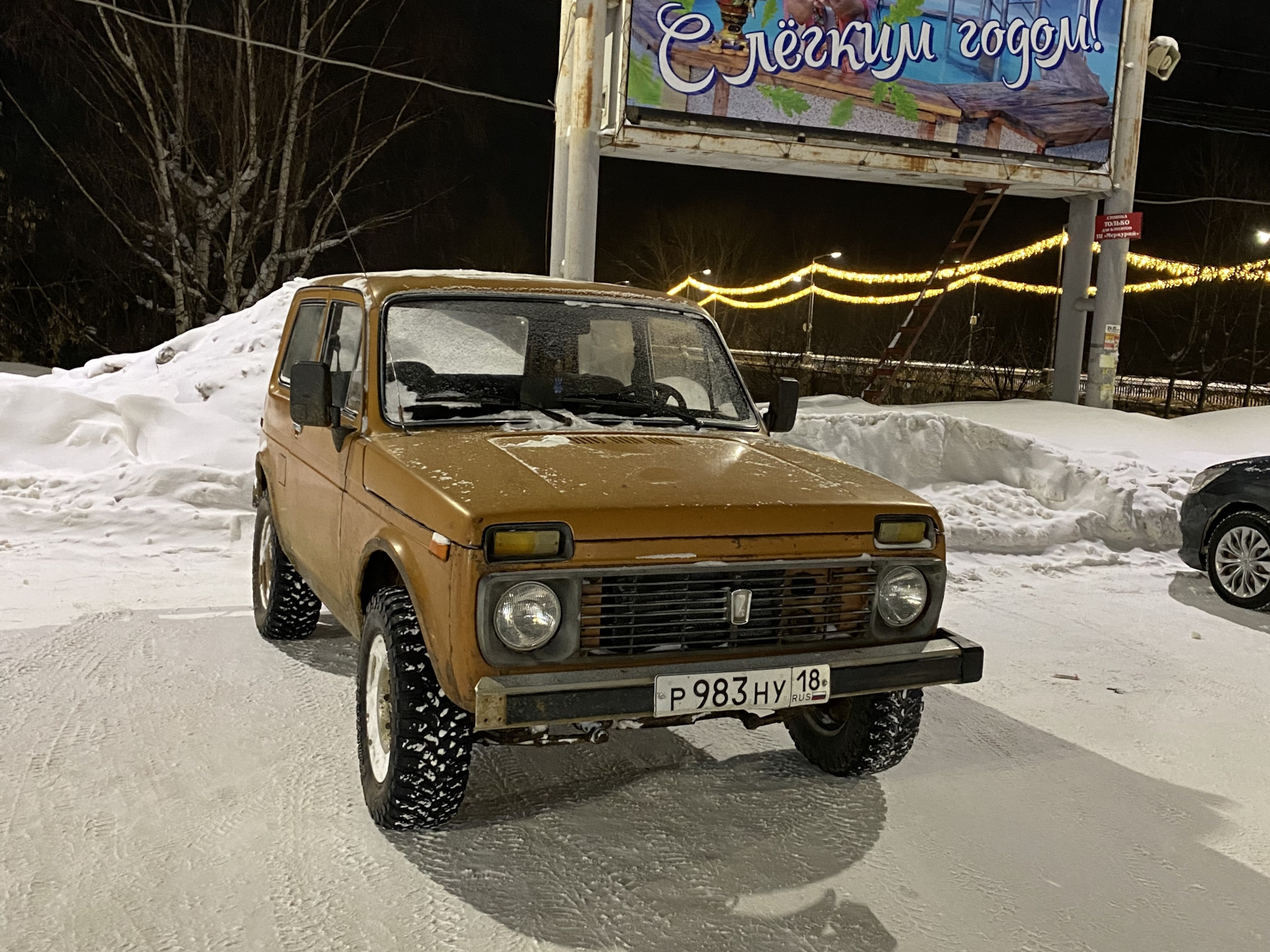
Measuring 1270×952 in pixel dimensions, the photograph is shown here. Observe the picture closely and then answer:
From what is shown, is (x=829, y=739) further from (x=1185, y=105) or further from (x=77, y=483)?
(x=1185, y=105)

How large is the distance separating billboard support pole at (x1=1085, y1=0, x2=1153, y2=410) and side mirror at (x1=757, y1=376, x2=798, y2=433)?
1193 centimetres

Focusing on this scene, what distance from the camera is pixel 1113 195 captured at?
15.5 m

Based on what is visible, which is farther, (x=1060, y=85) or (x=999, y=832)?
(x=1060, y=85)

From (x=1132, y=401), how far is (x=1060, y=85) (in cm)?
2393

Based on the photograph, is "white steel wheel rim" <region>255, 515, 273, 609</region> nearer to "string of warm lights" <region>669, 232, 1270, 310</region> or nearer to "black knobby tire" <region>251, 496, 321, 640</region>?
"black knobby tire" <region>251, 496, 321, 640</region>

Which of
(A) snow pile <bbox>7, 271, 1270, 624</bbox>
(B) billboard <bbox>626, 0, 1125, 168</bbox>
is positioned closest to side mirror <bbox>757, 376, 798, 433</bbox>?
(A) snow pile <bbox>7, 271, 1270, 624</bbox>

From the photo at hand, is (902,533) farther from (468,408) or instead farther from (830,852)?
(468,408)

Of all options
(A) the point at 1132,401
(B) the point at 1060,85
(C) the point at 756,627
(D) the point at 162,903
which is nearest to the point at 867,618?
(C) the point at 756,627

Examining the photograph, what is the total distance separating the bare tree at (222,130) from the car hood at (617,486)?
19170mm

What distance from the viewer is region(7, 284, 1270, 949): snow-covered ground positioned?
3.20 m

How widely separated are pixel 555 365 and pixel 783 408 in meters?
1.11

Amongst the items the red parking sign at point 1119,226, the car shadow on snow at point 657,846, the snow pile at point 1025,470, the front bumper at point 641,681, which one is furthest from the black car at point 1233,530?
the red parking sign at point 1119,226

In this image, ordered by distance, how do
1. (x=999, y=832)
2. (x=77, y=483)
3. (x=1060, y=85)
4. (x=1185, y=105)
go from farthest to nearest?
1. (x=1185, y=105)
2. (x=1060, y=85)
3. (x=77, y=483)
4. (x=999, y=832)

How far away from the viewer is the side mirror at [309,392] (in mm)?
4277
